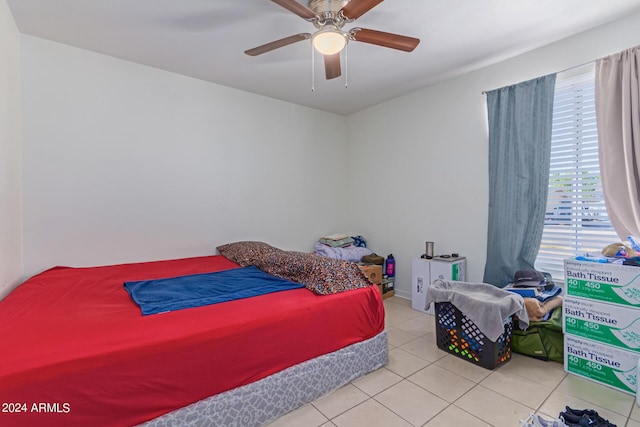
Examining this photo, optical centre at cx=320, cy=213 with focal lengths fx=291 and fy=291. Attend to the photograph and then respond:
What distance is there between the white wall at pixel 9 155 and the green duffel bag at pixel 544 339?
368 centimetres

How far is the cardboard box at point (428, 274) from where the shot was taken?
303 cm

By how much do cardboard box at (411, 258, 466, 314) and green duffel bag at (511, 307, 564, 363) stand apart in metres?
0.83

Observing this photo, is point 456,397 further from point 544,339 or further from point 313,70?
point 313,70

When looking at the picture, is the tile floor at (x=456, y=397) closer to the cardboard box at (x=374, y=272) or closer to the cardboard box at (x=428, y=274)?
the cardboard box at (x=428, y=274)

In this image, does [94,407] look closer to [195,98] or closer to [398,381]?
[398,381]

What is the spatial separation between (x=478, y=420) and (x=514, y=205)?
1.92 meters

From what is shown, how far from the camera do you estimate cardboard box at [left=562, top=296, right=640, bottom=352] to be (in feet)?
5.88

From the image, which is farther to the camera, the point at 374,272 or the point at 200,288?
the point at 374,272

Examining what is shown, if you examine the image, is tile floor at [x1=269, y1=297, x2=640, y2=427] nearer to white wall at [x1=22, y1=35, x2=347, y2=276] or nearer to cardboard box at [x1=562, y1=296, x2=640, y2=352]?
cardboard box at [x1=562, y1=296, x2=640, y2=352]

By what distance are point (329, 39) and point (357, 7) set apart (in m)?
0.23

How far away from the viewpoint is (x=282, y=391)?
5.25 ft

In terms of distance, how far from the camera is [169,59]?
2.76 meters

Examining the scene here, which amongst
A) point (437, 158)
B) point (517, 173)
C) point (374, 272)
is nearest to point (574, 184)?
point (517, 173)

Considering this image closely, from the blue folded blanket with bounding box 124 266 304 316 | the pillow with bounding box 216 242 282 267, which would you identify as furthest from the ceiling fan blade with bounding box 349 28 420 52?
the pillow with bounding box 216 242 282 267
